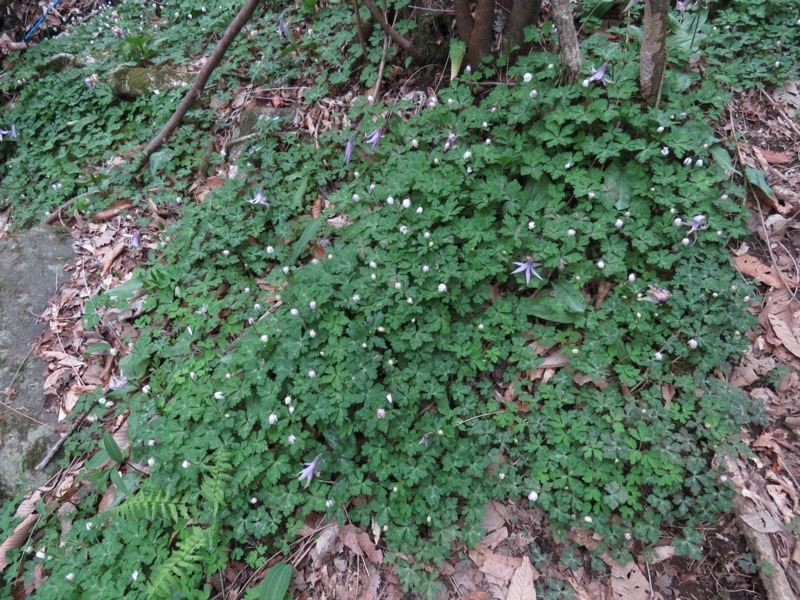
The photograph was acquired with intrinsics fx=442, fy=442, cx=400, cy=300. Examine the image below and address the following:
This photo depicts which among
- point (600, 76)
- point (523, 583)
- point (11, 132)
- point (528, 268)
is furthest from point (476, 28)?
point (11, 132)

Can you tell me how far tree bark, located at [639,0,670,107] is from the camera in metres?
2.85

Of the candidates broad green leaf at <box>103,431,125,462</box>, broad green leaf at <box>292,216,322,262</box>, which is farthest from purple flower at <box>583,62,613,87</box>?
broad green leaf at <box>103,431,125,462</box>

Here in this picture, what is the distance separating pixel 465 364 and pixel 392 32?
299 centimetres

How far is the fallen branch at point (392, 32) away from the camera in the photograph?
3840mm

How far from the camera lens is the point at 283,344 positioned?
2924mm

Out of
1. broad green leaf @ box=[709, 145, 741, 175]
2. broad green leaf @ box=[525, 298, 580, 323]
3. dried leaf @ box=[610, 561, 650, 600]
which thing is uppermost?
broad green leaf @ box=[709, 145, 741, 175]

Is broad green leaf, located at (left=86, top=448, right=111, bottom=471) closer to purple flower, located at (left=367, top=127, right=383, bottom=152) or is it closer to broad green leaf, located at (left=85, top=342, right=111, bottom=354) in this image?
broad green leaf, located at (left=85, top=342, right=111, bottom=354)

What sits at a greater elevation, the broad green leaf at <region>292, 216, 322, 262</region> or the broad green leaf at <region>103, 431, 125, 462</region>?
the broad green leaf at <region>292, 216, 322, 262</region>

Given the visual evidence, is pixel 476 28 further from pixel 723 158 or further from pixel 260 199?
pixel 260 199

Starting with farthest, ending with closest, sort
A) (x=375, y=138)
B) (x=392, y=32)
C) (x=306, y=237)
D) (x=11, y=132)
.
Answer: (x=11, y=132)
(x=392, y=32)
(x=375, y=138)
(x=306, y=237)

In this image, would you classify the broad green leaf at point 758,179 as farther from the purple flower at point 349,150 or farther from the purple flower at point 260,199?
the purple flower at point 260,199

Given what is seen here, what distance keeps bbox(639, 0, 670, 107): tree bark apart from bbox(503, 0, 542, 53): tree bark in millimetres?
834

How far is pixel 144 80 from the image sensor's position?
519 centimetres

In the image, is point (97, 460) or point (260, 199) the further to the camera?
point (260, 199)
